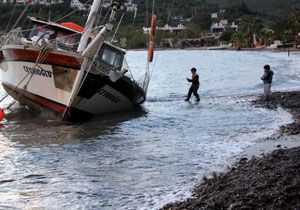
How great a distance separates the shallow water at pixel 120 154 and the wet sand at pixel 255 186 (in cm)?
64

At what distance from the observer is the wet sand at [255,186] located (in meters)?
7.46

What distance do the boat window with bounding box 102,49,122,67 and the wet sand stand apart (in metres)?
10.4

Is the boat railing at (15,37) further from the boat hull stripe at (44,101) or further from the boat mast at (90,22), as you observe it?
the boat mast at (90,22)

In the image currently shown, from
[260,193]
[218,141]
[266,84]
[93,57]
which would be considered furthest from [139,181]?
[266,84]

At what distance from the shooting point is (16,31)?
70.7 ft

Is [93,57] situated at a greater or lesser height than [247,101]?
greater

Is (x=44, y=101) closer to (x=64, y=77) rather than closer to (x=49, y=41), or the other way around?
(x=64, y=77)

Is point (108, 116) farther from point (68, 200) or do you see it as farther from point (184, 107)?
point (68, 200)

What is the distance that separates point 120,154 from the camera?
13844 mm

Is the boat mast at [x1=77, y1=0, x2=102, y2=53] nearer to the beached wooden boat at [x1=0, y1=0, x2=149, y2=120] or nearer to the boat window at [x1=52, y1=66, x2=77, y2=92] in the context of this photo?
the beached wooden boat at [x1=0, y1=0, x2=149, y2=120]

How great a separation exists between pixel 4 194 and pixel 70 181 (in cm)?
152

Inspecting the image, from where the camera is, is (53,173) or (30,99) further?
(30,99)

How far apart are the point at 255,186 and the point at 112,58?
1398 centimetres

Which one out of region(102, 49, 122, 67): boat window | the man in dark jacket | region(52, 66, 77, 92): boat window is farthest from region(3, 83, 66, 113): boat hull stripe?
the man in dark jacket
